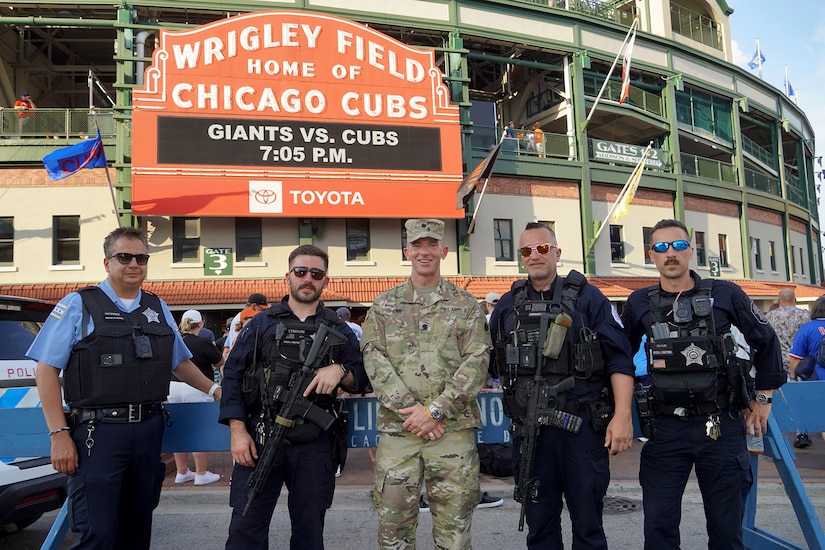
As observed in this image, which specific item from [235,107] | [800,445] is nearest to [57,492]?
[800,445]

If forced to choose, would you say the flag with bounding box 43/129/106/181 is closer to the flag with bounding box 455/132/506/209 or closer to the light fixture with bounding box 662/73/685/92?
the flag with bounding box 455/132/506/209

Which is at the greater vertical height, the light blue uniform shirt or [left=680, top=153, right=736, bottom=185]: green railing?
[left=680, top=153, right=736, bottom=185]: green railing

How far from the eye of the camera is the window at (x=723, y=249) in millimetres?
21531

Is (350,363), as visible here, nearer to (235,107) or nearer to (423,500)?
(423,500)

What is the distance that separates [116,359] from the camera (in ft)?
10.1

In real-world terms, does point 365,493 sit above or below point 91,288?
below

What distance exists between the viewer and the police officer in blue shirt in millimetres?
2951

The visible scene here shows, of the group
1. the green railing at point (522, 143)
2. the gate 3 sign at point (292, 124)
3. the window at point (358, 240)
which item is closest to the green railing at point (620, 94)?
the green railing at point (522, 143)

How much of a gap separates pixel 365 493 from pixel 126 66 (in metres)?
13.5

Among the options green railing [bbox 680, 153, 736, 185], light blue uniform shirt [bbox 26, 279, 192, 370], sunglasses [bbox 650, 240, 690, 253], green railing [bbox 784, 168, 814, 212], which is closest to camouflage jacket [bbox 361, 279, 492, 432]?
sunglasses [bbox 650, 240, 690, 253]

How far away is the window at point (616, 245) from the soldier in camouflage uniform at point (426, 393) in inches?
666

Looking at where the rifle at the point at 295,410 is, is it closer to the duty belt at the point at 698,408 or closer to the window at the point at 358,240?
the duty belt at the point at 698,408

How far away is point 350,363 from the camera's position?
11.1 ft

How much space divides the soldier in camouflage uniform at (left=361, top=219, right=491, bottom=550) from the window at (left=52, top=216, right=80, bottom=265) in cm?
1413
